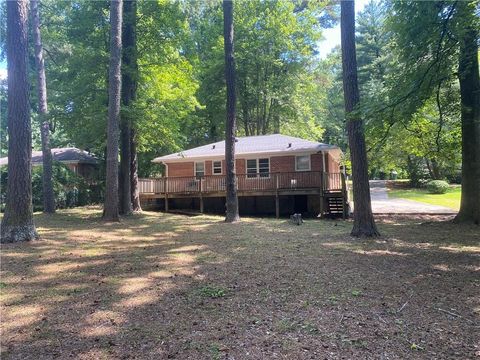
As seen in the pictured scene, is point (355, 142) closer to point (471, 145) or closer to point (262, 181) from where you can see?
point (471, 145)

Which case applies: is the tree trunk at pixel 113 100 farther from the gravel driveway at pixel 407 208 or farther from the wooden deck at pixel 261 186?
the gravel driveway at pixel 407 208

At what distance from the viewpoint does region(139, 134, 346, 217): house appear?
19.0 meters

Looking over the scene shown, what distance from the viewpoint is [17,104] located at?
8.75 meters

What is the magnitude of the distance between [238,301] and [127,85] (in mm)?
14371

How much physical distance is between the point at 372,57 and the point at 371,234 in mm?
35466

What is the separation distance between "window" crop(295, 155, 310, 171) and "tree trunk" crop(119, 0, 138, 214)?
9365mm

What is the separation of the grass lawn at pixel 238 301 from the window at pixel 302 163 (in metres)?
11.7

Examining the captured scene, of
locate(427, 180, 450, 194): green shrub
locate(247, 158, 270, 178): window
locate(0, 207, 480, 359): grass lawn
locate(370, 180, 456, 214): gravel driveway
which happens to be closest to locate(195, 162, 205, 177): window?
locate(247, 158, 270, 178): window

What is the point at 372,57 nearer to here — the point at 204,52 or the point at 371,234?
the point at 204,52

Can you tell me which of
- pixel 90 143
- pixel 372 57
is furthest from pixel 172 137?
pixel 372 57

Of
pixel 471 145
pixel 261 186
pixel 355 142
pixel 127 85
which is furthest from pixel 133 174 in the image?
pixel 471 145

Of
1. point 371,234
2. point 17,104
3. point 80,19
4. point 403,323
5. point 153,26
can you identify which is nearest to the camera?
point 403,323

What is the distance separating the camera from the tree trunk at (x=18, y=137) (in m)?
8.56

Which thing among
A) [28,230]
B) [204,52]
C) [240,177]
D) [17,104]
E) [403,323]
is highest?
[204,52]
